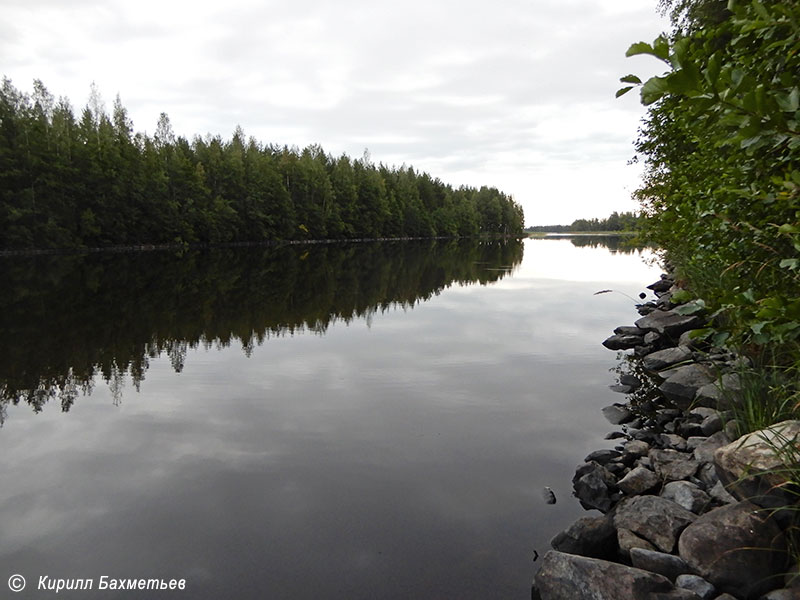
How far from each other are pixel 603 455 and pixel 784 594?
11.2ft

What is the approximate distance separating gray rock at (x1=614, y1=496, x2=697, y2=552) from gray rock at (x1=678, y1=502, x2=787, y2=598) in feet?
0.60

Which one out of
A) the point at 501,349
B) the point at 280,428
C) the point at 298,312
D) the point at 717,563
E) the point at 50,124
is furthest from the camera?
the point at 50,124

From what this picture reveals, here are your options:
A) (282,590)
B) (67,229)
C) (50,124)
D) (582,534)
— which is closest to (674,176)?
(582,534)

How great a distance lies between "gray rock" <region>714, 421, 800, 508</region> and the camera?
4.98 m

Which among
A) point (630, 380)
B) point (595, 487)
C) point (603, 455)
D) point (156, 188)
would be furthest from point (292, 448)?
point (156, 188)

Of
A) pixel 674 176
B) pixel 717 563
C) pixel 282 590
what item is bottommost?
pixel 282 590

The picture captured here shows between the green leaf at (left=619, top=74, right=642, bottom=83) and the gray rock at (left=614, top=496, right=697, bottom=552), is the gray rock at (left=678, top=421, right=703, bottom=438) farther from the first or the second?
the green leaf at (left=619, top=74, right=642, bottom=83)

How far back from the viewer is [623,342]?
51.1ft

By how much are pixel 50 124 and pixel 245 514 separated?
236 feet

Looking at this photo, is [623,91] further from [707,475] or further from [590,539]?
[707,475]

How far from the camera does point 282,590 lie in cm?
525

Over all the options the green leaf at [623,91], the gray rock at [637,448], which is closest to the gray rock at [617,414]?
the gray rock at [637,448]

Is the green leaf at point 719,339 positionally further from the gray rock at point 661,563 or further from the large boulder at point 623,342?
the large boulder at point 623,342

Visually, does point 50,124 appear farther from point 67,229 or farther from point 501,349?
point 501,349
